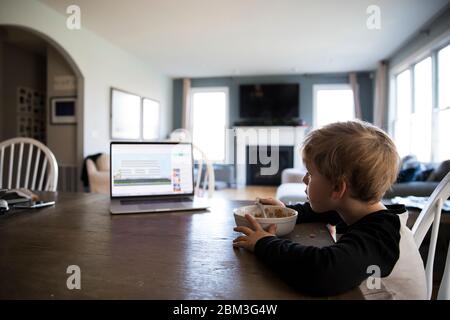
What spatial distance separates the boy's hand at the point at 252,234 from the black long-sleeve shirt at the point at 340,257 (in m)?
0.03

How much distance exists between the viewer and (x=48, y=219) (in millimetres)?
940

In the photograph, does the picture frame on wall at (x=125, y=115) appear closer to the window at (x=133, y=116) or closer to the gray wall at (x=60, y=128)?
the window at (x=133, y=116)

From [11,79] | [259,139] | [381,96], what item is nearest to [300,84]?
→ [259,139]

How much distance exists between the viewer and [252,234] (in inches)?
26.4

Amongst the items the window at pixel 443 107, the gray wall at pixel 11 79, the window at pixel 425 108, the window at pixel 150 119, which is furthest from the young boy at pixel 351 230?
the window at pixel 150 119

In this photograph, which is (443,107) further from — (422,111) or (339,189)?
(339,189)

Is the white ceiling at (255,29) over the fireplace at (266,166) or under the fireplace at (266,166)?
over

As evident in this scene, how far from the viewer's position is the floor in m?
5.25

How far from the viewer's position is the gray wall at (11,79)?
4.38 m

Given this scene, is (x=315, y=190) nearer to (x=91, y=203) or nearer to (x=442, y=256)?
(x=91, y=203)

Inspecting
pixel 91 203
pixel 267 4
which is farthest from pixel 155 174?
pixel 267 4

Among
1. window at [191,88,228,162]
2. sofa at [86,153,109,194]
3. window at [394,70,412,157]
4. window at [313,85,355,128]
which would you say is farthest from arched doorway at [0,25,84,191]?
window at [394,70,412,157]

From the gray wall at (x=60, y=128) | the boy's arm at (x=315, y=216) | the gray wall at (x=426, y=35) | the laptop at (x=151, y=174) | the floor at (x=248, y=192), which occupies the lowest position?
the floor at (x=248, y=192)

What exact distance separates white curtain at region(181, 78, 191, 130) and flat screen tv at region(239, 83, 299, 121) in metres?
1.27
